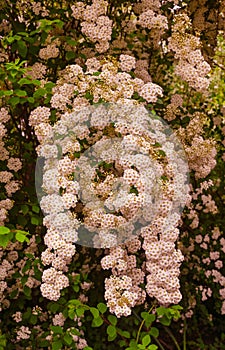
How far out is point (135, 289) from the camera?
2207 mm

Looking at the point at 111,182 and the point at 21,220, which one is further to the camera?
the point at 21,220

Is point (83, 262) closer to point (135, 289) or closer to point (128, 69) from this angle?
point (135, 289)

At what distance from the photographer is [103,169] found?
89.7 inches

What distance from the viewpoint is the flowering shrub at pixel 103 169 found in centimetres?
200

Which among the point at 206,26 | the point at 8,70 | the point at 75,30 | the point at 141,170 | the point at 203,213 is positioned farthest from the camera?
the point at 203,213

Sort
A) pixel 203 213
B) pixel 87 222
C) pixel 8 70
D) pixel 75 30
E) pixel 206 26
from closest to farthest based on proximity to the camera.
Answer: pixel 87 222
pixel 8 70
pixel 75 30
pixel 206 26
pixel 203 213

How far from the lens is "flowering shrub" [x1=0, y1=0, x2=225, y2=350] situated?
2.00 meters

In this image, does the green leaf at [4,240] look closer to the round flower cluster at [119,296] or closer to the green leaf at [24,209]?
the round flower cluster at [119,296]

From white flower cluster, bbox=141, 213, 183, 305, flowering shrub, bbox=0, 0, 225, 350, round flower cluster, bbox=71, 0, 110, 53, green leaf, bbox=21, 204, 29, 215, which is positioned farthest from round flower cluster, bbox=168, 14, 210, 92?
green leaf, bbox=21, 204, 29, 215

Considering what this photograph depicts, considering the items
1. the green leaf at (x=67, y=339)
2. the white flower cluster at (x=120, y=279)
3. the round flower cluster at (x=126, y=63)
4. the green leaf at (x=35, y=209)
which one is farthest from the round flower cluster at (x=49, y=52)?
the green leaf at (x=67, y=339)

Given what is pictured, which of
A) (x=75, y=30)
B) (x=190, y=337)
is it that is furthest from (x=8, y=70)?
(x=190, y=337)

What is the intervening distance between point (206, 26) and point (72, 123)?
1.28 meters

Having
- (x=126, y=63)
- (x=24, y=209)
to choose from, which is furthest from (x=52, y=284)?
(x=126, y=63)

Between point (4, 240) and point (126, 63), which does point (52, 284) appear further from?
point (126, 63)
